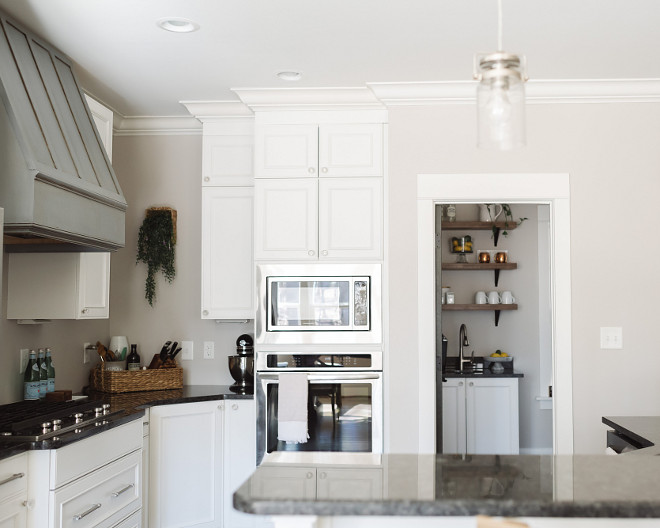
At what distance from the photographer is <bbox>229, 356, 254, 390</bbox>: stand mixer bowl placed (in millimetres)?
4414

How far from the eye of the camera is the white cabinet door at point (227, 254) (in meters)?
4.36

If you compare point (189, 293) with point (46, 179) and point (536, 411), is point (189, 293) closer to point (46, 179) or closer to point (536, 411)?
point (46, 179)

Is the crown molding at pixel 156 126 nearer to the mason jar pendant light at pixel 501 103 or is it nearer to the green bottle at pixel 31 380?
the green bottle at pixel 31 380

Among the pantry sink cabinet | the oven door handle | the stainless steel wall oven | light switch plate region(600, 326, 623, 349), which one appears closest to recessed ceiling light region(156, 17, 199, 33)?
the stainless steel wall oven

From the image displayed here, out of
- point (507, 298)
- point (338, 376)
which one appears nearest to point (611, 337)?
point (338, 376)

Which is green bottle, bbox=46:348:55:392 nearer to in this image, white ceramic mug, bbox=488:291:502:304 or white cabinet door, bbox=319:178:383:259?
white cabinet door, bbox=319:178:383:259

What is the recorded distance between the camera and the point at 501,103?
176 cm

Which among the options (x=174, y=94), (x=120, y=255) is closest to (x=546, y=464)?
(x=174, y=94)

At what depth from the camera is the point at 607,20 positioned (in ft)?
10.3

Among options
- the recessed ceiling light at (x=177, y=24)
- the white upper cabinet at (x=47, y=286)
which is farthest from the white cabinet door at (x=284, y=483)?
the white upper cabinet at (x=47, y=286)

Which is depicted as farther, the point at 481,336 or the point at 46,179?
the point at 481,336

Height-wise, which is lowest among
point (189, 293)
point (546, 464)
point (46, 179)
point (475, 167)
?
point (546, 464)

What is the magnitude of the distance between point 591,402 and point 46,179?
2946 millimetres

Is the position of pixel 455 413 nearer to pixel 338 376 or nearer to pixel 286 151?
pixel 338 376
